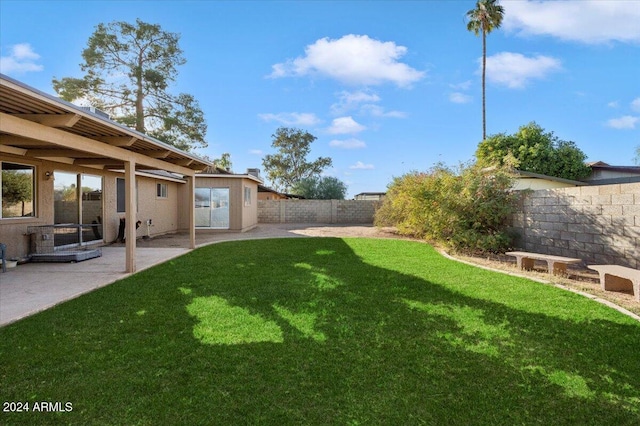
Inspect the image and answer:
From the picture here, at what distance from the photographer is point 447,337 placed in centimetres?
384

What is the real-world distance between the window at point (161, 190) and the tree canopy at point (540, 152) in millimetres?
18691

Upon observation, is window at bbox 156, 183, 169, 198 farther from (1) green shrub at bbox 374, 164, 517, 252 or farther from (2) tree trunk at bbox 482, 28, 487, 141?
(2) tree trunk at bbox 482, 28, 487, 141

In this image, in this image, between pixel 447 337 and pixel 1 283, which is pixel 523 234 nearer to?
pixel 447 337

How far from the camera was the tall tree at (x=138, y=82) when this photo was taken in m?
20.7

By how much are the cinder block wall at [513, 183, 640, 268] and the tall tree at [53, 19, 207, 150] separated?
843 inches

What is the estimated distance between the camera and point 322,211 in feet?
76.2

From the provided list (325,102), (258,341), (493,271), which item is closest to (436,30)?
(493,271)

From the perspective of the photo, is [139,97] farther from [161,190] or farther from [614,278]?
[614,278]

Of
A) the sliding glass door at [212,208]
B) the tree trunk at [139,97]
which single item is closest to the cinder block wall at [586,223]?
the sliding glass door at [212,208]

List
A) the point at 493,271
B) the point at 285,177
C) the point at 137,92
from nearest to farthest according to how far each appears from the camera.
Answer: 1. the point at 493,271
2. the point at 137,92
3. the point at 285,177

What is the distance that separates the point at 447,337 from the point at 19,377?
A: 4118 mm

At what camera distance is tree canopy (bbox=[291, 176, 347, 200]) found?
96.7 ft

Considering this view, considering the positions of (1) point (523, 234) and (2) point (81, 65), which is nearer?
(1) point (523, 234)

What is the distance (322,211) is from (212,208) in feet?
29.8
